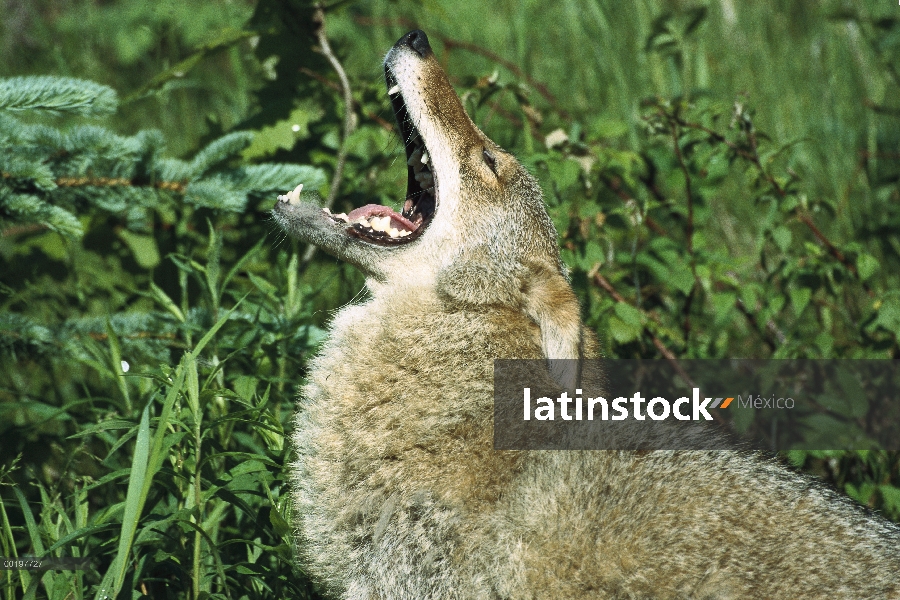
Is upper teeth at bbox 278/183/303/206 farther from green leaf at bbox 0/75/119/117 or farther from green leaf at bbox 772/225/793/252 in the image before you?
green leaf at bbox 772/225/793/252

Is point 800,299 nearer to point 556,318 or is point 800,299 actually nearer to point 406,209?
point 556,318

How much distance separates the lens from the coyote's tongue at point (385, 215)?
3527mm

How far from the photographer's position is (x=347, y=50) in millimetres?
4668

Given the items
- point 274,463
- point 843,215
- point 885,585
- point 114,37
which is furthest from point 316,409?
point 114,37

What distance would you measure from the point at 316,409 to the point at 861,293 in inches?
147

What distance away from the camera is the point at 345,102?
4.33 metres

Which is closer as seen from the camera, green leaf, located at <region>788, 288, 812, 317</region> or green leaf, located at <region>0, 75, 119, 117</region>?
green leaf, located at <region>0, 75, 119, 117</region>

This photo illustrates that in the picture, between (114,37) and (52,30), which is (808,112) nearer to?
(114,37)

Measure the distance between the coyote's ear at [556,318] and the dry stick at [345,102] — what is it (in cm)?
130

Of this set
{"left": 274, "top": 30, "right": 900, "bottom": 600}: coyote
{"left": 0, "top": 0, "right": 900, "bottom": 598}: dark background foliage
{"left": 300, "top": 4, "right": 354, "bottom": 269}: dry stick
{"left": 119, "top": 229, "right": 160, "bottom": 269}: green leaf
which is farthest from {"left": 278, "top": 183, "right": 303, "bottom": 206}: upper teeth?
{"left": 119, "top": 229, "right": 160, "bottom": 269}: green leaf

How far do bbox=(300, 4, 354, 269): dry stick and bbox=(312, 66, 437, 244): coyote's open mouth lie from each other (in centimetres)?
52

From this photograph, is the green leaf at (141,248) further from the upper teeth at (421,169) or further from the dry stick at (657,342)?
the dry stick at (657,342)

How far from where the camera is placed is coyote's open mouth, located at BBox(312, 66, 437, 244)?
3377 millimetres

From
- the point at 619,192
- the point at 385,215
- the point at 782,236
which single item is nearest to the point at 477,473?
the point at 385,215
